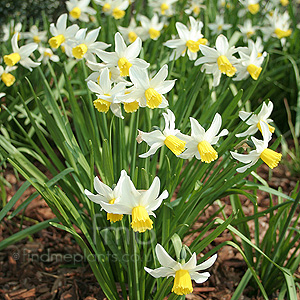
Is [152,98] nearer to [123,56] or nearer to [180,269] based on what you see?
[123,56]

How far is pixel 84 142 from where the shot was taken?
2309 mm

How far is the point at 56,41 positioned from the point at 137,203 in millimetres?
1197

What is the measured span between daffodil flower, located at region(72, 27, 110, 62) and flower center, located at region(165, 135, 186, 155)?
0.74 metres

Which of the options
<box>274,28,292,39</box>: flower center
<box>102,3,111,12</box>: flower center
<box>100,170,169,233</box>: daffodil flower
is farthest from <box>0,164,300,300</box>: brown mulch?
<box>274,28,292,39</box>: flower center

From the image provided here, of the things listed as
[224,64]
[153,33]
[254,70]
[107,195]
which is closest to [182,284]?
[107,195]

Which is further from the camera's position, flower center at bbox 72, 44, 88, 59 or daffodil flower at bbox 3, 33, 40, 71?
daffodil flower at bbox 3, 33, 40, 71

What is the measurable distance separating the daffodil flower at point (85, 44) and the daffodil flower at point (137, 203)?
906mm

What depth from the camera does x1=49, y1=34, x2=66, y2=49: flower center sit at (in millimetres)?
2082

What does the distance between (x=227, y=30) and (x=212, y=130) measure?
7.51 ft

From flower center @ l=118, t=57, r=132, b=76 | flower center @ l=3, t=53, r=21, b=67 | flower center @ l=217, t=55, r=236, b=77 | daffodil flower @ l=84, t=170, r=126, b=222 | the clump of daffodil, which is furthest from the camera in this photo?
→ the clump of daffodil

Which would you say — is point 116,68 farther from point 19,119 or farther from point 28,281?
point 19,119

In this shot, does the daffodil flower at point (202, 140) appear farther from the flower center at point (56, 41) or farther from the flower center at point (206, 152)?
the flower center at point (56, 41)

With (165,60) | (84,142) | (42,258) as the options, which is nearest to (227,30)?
(165,60)

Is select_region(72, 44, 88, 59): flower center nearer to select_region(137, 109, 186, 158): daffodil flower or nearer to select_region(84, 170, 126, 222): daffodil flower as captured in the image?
select_region(137, 109, 186, 158): daffodil flower
